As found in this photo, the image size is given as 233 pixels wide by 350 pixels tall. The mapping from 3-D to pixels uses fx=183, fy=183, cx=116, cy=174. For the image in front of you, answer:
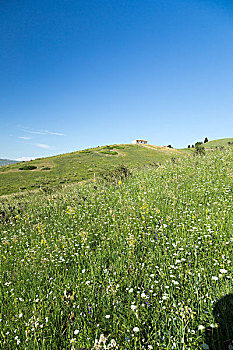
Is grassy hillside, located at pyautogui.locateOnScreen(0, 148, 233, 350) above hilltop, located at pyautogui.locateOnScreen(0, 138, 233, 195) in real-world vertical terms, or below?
below

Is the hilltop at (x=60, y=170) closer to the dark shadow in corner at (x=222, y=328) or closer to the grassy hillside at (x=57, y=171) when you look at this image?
the grassy hillside at (x=57, y=171)

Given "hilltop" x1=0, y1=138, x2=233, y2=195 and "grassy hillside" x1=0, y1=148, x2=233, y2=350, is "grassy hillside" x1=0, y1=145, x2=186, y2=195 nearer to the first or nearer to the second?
"hilltop" x1=0, y1=138, x2=233, y2=195

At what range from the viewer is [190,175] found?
10070 mm

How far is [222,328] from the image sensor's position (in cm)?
221

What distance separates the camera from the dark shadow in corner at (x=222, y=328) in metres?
2.07

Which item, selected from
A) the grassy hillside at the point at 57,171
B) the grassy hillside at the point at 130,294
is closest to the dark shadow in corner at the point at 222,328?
the grassy hillside at the point at 130,294

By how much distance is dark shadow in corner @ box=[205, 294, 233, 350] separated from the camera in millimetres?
2073

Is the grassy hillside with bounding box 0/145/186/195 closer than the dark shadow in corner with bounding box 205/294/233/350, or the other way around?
the dark shadow in corner with bounding box 205/294/233/350

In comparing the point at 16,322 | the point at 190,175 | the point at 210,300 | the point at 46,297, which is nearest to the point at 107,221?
the point at 46,297

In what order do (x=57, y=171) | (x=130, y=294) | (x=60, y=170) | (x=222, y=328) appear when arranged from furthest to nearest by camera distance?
1. (x=60, y=170)
2. (x=57, y=171)
3. (x=130, y=294)
4. (x=222, y=328)

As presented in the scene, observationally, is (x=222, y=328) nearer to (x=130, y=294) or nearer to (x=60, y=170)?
(x=130, y=294)

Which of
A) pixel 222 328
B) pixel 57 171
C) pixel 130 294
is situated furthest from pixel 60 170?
pixel 222 328

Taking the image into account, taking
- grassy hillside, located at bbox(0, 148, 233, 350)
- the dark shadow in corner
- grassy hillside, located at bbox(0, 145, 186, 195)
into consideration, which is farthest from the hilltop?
the dark shadow in corner

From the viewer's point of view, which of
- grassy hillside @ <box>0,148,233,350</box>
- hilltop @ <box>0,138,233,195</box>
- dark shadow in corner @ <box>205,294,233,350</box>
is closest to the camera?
dark shadow in corner @ <box>205,294,233,350</box>
